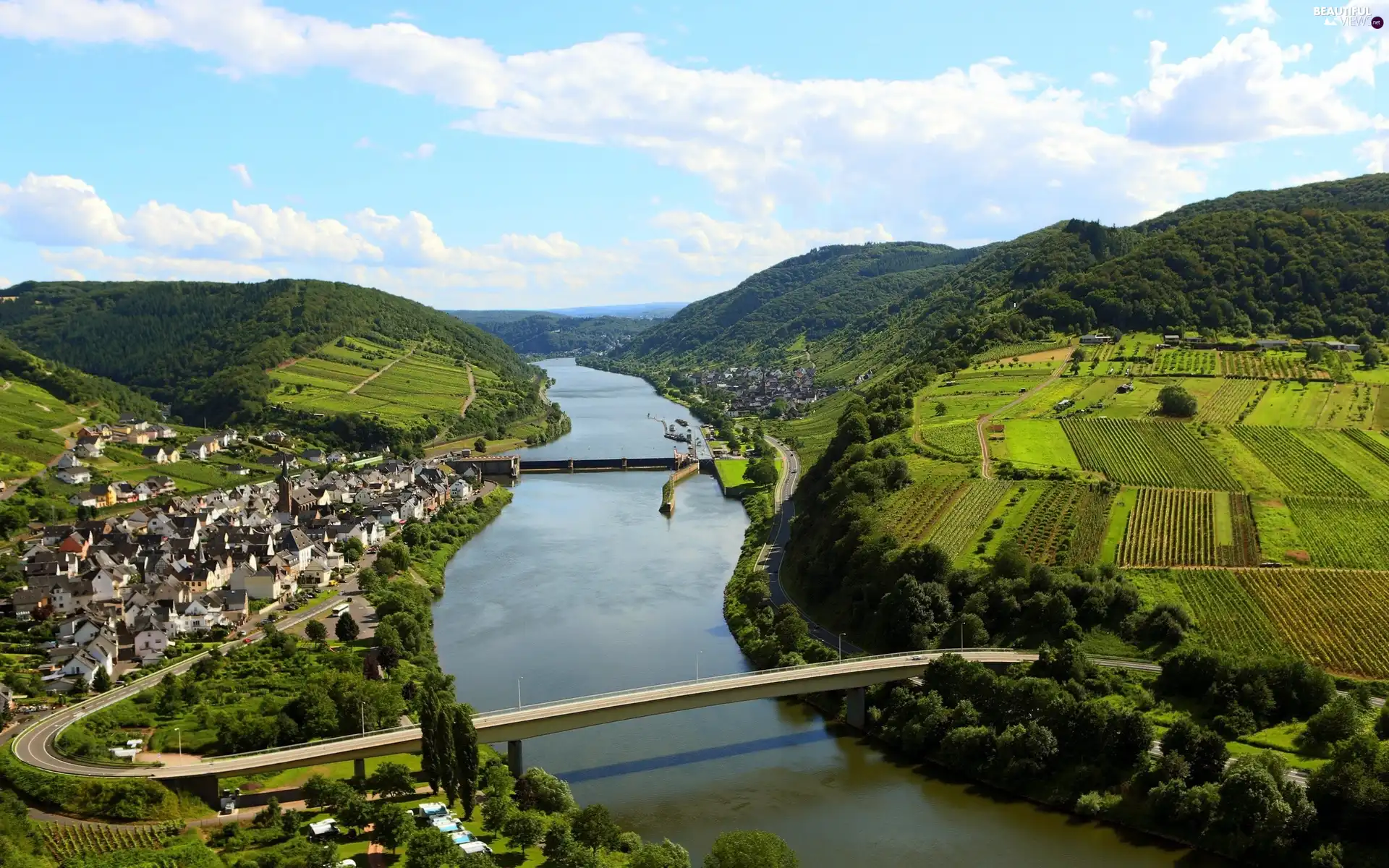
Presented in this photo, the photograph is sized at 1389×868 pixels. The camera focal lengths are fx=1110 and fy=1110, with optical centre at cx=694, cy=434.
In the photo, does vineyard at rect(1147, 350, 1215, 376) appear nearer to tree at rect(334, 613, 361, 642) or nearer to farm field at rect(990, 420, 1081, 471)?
farm field at rect(990, 420, 1081, 471)

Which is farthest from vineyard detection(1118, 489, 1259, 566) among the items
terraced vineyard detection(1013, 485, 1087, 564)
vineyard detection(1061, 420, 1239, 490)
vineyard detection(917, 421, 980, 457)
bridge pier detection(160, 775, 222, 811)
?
bridge pier detection(160, 775, 222, 811)

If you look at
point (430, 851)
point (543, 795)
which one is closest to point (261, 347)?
point (543, 795)

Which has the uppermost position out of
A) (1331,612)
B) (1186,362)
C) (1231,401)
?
(1186,362)

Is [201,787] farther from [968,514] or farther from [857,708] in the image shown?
[968,514]

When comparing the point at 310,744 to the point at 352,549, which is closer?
the point at 310,744

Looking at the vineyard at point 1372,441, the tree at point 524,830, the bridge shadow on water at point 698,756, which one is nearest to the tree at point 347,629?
the bridge shadow on water at point 698,756

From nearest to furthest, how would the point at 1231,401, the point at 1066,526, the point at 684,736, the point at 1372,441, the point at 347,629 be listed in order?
the point at 684,736
the point at 347,629
the point at 1066,526
the point at 1372,441
the point at 1231,401

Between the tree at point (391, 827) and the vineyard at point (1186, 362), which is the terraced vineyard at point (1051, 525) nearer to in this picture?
the vineyard at point (1186, 362)
